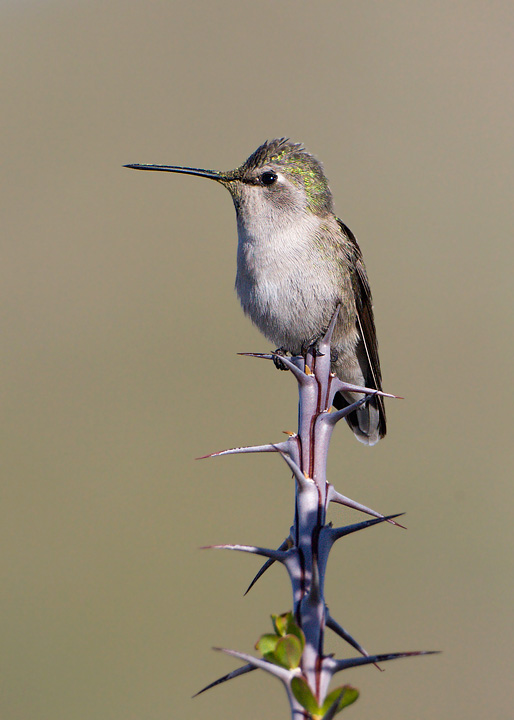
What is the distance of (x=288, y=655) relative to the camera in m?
1.31

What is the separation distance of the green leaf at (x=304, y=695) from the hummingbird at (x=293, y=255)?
10.7 feet

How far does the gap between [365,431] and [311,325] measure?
1133 mm

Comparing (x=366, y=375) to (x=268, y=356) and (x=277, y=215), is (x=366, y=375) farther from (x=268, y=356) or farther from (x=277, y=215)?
(x=268, y=356)

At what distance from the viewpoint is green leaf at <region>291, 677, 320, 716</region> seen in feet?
4.15

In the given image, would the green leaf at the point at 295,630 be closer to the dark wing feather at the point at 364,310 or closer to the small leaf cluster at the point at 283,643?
the small leaf cluster at the point at 283,643

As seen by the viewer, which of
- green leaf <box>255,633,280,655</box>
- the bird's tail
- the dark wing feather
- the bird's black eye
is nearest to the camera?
green leaf <box>255,633,280,655</box>

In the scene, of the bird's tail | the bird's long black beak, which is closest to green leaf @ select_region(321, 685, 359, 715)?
the bird's long black beak

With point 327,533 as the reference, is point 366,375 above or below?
above

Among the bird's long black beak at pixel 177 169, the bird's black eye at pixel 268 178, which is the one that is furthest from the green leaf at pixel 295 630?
the bird's black eye at pixel 268 178

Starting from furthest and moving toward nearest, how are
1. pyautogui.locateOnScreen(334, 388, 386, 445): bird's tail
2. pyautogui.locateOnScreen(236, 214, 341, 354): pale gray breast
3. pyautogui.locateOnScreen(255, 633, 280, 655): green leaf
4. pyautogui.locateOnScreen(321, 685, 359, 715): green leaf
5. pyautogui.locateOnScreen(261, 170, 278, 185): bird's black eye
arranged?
pyautogui.locateOnScreen(334, 388, 386, 445): bird's tail < pyautogui.locateOnScreen(261, 170, 278, 185): bird's black eye < pyautogui.locateOnScreen(236, 214, 341, 354): pale gray breast < pyautogui.locateOnScreen(255, 633, 280, 655): green leaf < pyautogui.locateOnScreen(321, 685, 359, 715): green leaf

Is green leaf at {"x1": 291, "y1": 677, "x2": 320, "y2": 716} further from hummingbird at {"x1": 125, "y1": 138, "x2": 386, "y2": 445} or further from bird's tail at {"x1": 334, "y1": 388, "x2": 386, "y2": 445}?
bird's tail at {"x1": 334, "y1": 388, "x2": 386, "y2": 445}

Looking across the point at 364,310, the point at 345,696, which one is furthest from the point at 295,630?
the point at 364,310

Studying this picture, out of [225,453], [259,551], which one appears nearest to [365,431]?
[225,453]

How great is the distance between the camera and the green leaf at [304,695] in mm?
1266
